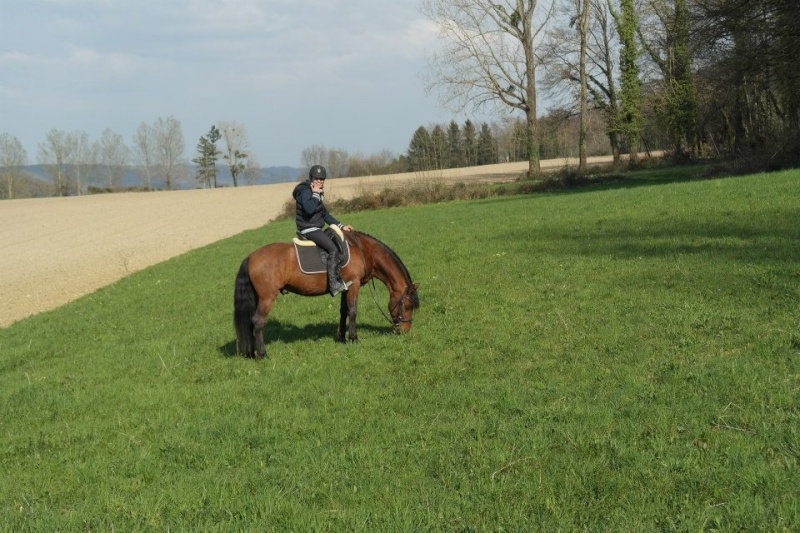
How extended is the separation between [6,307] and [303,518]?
21075 millimetres

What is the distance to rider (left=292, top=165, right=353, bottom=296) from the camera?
10.0 m

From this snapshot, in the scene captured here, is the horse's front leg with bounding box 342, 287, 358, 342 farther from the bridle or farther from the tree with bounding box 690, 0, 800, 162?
the tree with bounding box 690, 0, 800, 162

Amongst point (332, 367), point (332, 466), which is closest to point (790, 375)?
point (332, 466)

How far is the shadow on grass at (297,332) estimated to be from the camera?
11.3 meters

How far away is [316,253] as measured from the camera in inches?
408

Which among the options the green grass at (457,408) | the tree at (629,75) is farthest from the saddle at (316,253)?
the tree at (629,75)

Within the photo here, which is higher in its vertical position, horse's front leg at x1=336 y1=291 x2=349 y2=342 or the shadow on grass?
horse's front leg at x1=336 y1=291 x2=349 y2=342

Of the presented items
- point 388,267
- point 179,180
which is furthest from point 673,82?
point 179,180

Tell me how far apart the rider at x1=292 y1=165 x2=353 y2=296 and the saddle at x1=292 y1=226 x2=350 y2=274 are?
7 cm

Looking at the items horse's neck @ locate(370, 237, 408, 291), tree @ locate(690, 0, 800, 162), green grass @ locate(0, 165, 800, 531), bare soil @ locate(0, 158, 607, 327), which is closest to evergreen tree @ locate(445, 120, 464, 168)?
bare soil @ locate(0, 158, 607, 327)

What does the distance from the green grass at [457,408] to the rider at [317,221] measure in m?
1.15

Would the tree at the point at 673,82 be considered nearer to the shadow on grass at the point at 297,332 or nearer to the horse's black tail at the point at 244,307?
the shadow on grass at the point at 297,332

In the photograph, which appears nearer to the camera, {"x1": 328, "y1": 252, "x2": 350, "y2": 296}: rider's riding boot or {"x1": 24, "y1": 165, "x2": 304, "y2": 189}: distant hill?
{"x1": 328, "y1": 252, "x2": 350, "y2": 296}: rider's riding boot

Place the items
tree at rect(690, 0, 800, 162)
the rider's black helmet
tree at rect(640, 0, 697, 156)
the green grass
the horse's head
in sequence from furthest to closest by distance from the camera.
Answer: tree at rect(640, 0, 697, 156) → tree at rect(690, 0, 800, 162) → the horse's head → the rider's black helmet → the green grass
